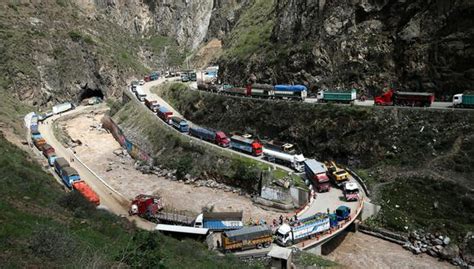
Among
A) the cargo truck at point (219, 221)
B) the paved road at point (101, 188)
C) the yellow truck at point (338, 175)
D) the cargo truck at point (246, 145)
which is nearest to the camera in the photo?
the cargo truck at point (219, 221)

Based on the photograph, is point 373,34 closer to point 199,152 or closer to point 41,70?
point 199,152

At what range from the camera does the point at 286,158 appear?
58000mm

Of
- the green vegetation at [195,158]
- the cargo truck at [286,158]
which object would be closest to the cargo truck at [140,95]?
the green vegetation at [195,158]

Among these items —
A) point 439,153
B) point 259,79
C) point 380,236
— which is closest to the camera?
point 380,236

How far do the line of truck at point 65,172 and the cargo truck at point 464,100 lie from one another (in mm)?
43807

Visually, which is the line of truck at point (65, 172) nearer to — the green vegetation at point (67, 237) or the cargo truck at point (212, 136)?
the green vegetation at point (67, 237)

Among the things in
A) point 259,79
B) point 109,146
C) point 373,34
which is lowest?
point 109,146

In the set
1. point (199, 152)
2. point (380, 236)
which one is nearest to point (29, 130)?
point (199, 152)

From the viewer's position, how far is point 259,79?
8019 cm

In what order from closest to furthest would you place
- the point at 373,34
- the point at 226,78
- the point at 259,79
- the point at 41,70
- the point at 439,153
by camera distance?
the point at 439,153
the point at 373,34
the point at 259,79
the point at 226,78
the point at 41,70

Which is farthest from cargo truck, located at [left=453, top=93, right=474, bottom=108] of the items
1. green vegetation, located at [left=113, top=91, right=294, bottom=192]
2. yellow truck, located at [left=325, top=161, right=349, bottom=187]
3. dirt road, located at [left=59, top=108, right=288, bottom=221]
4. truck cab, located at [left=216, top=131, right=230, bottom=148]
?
truck cab, located at [left=216, top=131, right=230, bottom=148]

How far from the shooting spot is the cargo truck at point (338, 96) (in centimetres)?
6125

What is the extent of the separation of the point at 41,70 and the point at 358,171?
90733mm

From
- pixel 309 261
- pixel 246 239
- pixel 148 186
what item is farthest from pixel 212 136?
pixel 309 261
